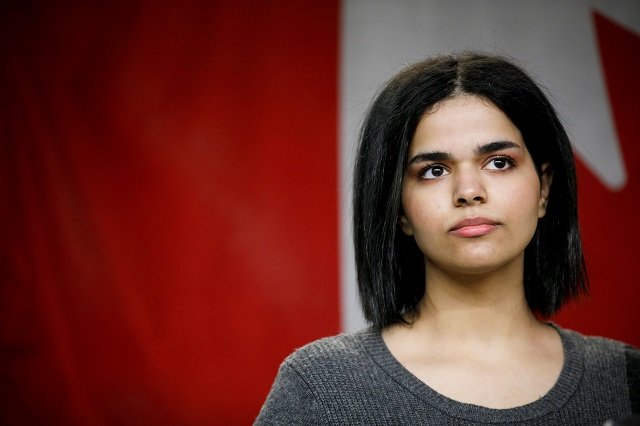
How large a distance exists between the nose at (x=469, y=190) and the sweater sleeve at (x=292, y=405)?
1.49 ft

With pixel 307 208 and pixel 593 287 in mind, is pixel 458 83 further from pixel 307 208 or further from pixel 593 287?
pixel 593 287

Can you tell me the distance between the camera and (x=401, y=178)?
147 centimetres

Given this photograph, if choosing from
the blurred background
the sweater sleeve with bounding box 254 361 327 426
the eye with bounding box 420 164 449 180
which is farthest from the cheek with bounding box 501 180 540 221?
the blurred background

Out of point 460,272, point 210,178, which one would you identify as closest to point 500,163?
point 460,272

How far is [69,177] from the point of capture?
7.78ft

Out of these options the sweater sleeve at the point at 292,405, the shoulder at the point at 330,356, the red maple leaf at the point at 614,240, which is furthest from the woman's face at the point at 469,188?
the red maple leaf at the point at 614,240

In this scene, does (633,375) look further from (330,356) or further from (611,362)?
(330,356)

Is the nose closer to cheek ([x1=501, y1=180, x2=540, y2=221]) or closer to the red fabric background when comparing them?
cheek ([x1=501, y1=180, x2=540, y2=221])

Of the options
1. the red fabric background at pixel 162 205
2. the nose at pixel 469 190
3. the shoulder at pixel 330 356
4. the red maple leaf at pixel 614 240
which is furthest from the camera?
the red maple leaf at pixel 614 240

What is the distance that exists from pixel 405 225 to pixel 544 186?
0.99 ft

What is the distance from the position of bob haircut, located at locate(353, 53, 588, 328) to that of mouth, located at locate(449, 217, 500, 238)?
0.52 ft

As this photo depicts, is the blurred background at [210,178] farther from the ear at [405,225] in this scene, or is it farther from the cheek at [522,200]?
the cheek at [522,200]

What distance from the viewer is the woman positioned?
1.40m

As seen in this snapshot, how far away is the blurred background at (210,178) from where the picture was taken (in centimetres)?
235
